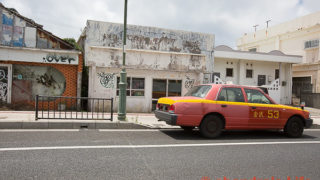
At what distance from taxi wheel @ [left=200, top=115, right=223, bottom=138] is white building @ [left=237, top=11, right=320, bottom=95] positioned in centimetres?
1704

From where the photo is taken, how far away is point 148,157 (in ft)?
16.6

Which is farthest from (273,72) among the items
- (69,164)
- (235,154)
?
(69,164)

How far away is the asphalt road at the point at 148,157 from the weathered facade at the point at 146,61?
20.4ft

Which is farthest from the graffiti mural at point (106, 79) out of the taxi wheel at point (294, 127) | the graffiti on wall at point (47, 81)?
Result: the taxi wheel at point (294, 127)

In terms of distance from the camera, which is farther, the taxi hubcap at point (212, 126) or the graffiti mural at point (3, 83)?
the graffiti mural at point (3, 83)

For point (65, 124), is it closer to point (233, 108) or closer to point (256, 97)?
point (233, 108)

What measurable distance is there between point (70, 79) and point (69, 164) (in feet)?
30.8

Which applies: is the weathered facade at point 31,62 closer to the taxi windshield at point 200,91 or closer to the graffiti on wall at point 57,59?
the graffiti on wall at point 57,59

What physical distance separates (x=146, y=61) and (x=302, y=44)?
1664 centimetres

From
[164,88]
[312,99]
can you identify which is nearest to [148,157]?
[164,88]

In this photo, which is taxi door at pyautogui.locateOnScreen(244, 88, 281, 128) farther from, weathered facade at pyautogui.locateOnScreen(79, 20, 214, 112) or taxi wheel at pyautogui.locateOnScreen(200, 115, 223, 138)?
weathered facade at pyautogui.locateOnScreen(79, 20, 214, 112)

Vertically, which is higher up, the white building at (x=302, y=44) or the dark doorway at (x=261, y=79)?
the white building at (x=302, y=44)

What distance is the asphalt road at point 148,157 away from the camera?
412cm

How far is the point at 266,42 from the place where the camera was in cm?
2662
